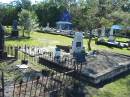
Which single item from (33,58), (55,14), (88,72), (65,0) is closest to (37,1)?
(55,14)

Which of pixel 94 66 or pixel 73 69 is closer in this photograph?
pixel 73 69

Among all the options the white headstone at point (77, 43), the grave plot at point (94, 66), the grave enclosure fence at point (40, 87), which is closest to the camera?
the grave enclosure fence at point (40, 87)

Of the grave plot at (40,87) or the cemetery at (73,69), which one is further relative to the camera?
the cemetery at (73,69)

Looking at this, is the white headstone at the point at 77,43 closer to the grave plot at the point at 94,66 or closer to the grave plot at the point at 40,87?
the grave plot at the point at 94,66

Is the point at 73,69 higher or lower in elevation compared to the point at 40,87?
higher

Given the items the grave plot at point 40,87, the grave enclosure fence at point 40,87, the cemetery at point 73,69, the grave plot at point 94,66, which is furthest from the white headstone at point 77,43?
the grave plot at point 40,87

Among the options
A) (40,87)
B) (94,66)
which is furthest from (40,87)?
(94,66)

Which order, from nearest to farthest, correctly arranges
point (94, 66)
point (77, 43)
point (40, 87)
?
1. point (40, 87)
2. point (94, 66)
3. point (77, 43)

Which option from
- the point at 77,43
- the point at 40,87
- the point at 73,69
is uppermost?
the point at 77,43

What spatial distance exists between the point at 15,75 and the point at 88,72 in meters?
3.53

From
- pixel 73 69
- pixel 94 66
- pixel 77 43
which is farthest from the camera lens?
pixel 77 43

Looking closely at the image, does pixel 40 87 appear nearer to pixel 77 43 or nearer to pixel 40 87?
pixel 40 87

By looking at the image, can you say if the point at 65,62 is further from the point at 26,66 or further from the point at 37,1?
the point at 37,1

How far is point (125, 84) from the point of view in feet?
Result: 43.9
